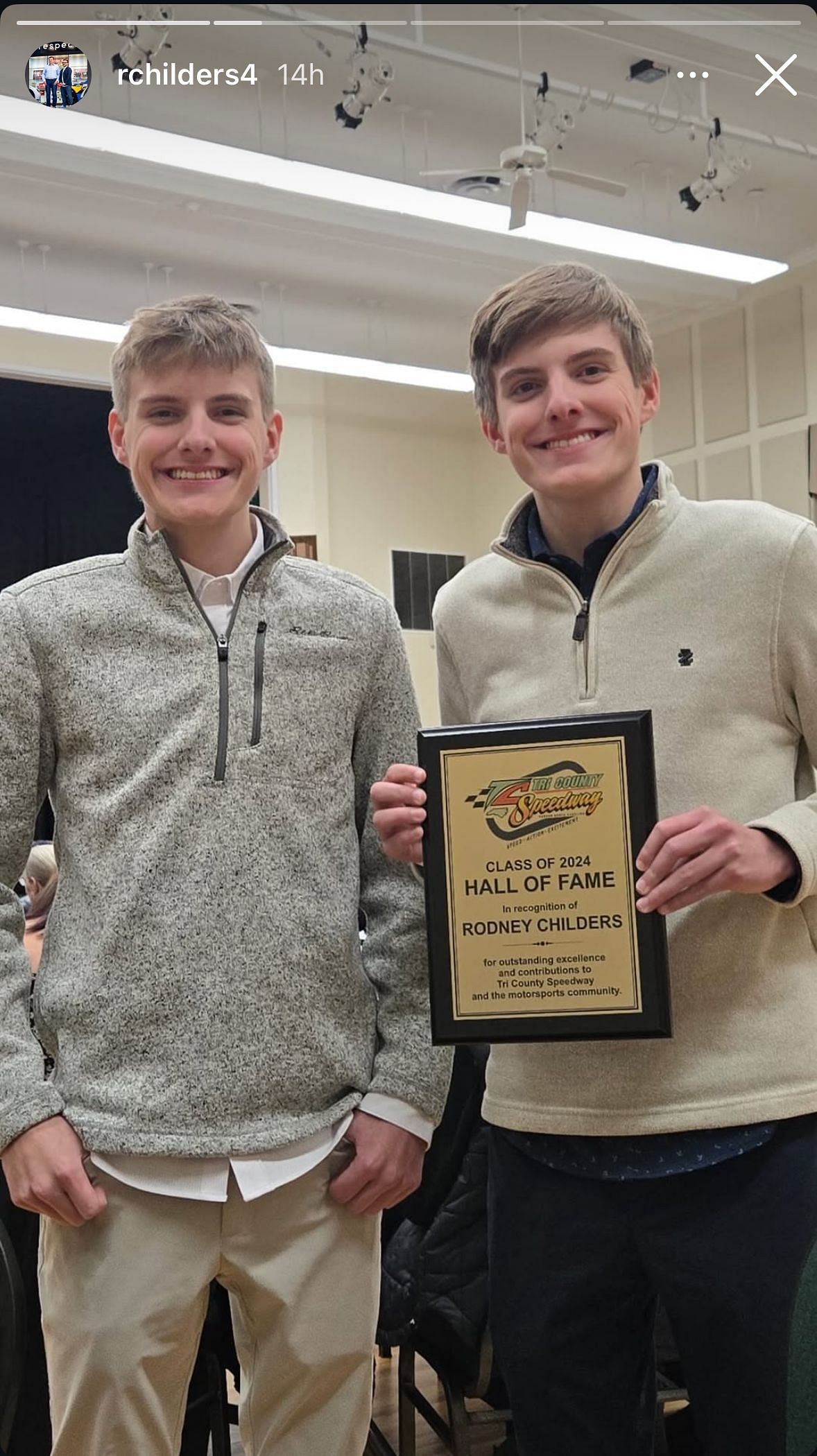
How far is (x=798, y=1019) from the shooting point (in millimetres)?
1470

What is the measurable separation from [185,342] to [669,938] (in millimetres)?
845

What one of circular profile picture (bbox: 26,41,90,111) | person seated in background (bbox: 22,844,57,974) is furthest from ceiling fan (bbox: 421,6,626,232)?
person seated in background (bbox: 22,844,57,974)

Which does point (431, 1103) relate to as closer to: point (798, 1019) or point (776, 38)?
point (798, 1019)

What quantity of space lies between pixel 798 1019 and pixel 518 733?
0.42 metres

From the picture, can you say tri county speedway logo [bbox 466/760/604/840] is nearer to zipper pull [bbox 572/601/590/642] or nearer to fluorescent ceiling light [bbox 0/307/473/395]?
zipper pull [bbox 572/601/590/642]

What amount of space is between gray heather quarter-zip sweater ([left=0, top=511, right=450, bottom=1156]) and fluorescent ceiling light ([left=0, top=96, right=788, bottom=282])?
4.30 meters

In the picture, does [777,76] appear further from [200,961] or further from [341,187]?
[200,961]

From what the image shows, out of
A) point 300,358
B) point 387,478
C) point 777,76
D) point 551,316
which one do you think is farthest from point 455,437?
point 551,316

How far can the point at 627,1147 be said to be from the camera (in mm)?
1482

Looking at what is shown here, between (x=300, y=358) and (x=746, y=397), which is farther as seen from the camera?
(x=746, y=397)

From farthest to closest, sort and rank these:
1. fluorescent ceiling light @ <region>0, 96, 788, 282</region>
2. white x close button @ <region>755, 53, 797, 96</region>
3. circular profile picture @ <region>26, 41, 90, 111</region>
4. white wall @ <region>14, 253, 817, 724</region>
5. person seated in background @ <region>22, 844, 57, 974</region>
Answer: white wall @ <region>14, 253, 817, 724</region>, white x close button @ <region>755, 53, 797, 96</region>, circular profile picture @ <region>26, 41, 90, 111</region>, fluorescent ceiling light @ <region>0, 96, 788, 282</region>, person seated in background @ <region>22, 844, 57, 974</region>

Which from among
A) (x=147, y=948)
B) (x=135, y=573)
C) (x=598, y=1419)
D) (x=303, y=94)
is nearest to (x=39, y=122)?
→ (x=303, y=94)

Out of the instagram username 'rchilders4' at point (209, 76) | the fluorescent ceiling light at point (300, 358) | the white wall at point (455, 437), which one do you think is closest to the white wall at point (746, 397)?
the white wall at point (455, 437)

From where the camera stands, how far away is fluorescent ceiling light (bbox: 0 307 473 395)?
23.9 feet
